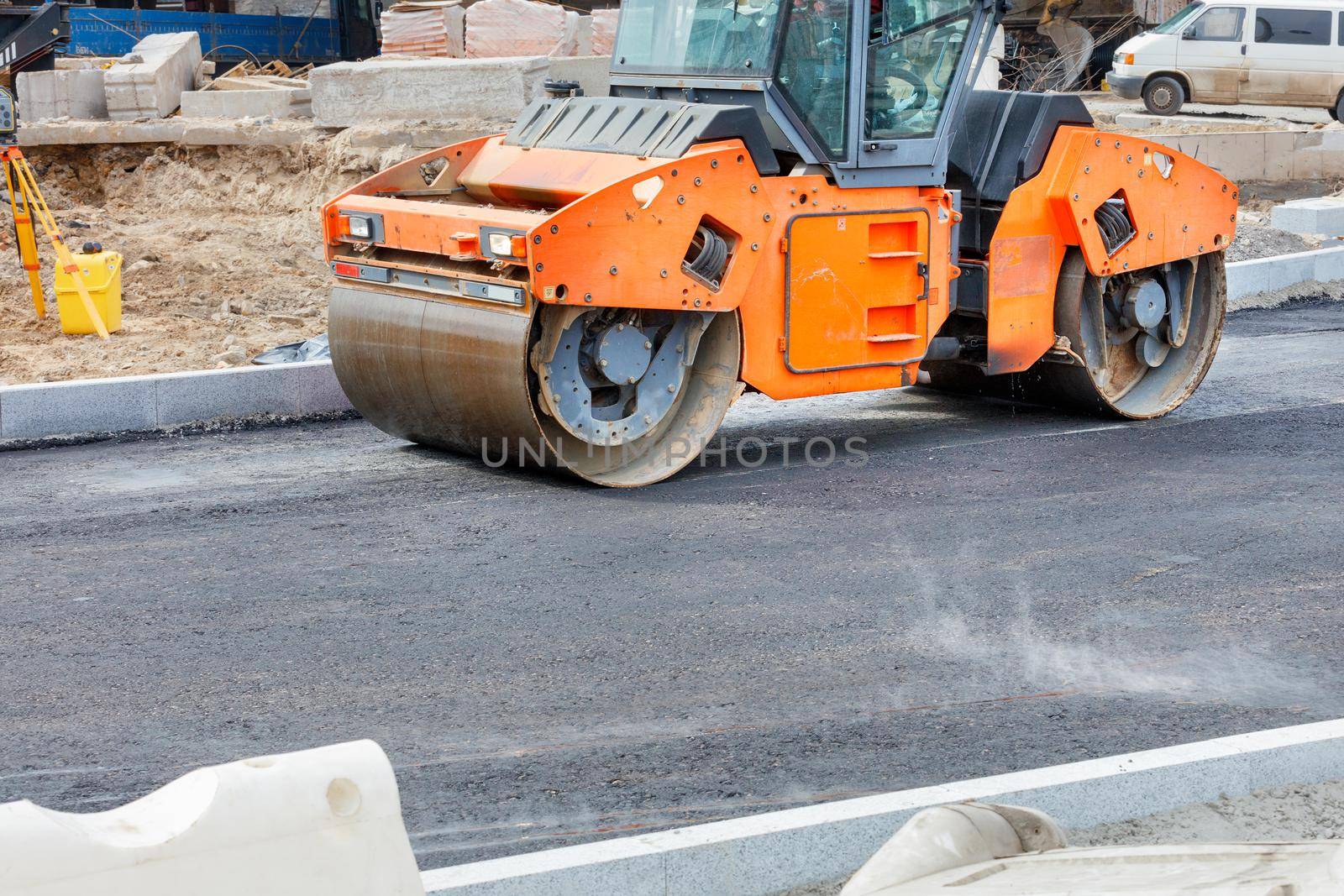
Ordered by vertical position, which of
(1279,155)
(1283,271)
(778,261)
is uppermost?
(778,261)

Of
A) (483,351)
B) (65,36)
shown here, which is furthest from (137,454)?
(65,36)

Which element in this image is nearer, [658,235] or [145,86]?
[658,235]

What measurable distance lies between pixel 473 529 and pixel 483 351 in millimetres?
803

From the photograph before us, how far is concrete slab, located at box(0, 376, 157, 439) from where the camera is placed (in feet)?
26.1

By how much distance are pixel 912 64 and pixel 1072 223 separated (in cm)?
127

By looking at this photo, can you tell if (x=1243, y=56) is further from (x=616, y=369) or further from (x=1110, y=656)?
(x=1110, y=656)

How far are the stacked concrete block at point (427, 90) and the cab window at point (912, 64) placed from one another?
355 inches

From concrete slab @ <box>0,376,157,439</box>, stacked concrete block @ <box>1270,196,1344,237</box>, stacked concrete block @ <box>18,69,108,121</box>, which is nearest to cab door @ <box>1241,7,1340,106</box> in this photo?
stacked concrete block @ <box>1270,196,1344,237</box>

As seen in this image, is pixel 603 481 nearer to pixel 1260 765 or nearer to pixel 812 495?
pixel 812 495

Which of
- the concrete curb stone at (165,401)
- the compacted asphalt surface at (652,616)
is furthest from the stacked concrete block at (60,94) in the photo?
the compacted asphalt surface at (652,616)

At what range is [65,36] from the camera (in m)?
20.7

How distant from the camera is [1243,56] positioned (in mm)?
22000

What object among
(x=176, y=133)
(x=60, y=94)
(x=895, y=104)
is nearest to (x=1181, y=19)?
(x=176, y=133)

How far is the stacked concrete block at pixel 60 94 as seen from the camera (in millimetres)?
18781
